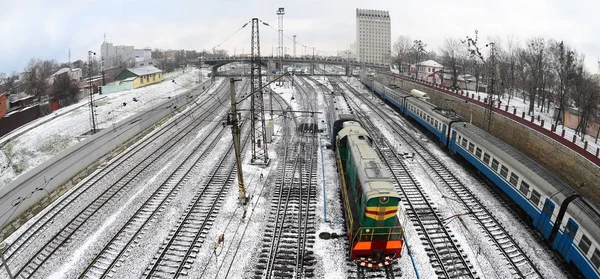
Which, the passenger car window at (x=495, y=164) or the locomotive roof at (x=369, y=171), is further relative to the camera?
the passenger car window at (x=495, y=164)

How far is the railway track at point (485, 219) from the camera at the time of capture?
14241 millimetres

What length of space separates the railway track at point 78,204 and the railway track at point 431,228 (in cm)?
1763

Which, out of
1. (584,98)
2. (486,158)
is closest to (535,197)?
(486,158)

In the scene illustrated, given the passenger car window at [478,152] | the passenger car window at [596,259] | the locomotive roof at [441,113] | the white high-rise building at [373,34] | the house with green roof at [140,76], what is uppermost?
the white high-rise building at [373,34]

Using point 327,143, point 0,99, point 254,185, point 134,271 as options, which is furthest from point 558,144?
point 0,99

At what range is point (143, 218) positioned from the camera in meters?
18.6

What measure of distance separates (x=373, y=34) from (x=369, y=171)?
196209 millimetres

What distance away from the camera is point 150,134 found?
3672cm

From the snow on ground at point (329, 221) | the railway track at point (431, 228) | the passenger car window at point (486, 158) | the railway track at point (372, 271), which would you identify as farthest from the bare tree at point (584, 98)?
the railway track at point (372, 271)

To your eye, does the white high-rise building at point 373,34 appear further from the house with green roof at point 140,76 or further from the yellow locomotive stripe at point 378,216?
the yellow locomotive stripe at point 378,216

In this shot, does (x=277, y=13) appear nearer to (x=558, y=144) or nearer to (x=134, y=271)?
(x=558, y=144)

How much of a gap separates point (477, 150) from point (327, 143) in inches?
533

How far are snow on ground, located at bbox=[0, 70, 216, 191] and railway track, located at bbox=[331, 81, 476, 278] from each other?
108ft

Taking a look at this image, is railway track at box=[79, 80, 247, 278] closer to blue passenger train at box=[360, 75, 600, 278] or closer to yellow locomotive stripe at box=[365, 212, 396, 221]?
yellow locomotive stripe at box=[365, 212, 396, 221]
